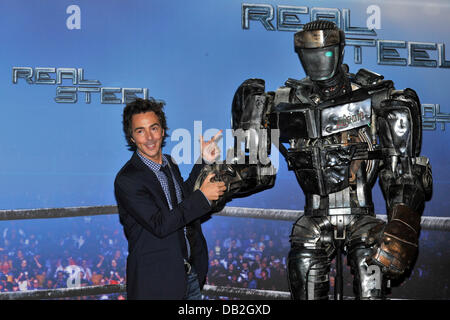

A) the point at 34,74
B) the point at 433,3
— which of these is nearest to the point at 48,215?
the point at 34,74

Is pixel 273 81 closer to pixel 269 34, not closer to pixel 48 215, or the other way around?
pixel 269 34

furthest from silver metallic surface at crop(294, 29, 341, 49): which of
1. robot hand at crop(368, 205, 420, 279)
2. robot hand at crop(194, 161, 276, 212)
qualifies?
robot hand at crop(368, 205, 420, 279)

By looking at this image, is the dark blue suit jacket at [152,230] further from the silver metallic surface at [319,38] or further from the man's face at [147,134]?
the silver metallic surface at [319,38]

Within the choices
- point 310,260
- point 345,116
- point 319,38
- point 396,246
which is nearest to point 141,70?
point 319,38

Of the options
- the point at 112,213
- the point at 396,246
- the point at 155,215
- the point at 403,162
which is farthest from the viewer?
the point at 112,213

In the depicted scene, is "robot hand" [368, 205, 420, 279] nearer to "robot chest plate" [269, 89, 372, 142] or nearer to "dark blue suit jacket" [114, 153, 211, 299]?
"robot chest plate" [269, 89, 372, 142]

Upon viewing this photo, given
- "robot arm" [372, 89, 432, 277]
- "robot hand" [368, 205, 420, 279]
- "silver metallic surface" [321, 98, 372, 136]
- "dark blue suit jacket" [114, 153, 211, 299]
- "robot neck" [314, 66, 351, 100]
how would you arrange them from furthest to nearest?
1. "robot neck" [314, 66, 351, 100]
2. "silver metallic surface" [321, 98, 372, 136]
3. "robot arm" [372, 89, 432, 277]
4. "robot hand" [368, 205, 420, 279]
5. "dark blue suit jacket" [114, 153, 211, 299]

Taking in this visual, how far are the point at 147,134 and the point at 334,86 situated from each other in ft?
3.95

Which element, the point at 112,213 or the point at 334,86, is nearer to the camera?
the point at 334,86

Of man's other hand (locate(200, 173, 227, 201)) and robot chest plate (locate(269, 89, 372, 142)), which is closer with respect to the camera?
man's other hand (locate(200, 173, 227, 201))

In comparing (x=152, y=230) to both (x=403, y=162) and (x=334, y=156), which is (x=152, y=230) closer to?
(x=334, y=156)

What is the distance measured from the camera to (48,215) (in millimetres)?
4082

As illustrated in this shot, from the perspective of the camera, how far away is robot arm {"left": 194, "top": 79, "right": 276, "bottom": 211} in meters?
3.43

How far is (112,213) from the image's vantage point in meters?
4.19
